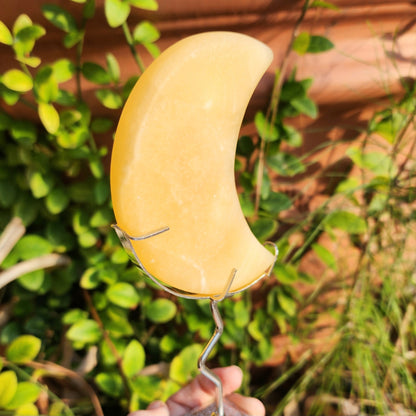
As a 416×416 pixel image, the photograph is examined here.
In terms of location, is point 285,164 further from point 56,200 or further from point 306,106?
point 56,200

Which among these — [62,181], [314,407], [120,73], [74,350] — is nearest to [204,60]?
[120,73]

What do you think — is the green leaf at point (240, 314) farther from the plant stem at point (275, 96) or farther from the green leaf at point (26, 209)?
the green leaf at point (26, 209)

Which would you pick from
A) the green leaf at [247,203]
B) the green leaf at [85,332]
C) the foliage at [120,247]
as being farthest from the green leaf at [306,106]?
the green leaf at [85,332]

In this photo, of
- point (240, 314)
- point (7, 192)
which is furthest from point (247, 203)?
point (7, 192)

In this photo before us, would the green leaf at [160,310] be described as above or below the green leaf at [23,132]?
below

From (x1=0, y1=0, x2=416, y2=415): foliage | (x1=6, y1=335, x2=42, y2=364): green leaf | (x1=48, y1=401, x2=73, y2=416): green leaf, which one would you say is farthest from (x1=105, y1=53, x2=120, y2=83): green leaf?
(x1=48, y1=401, x2=73, y2=416): green leaf

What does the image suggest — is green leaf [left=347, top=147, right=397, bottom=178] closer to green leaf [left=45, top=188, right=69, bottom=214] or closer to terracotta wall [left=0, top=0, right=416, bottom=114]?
terracotta wall [left=0, top=0, right=416, bottom=114]

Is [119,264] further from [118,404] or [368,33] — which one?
[368,33]
